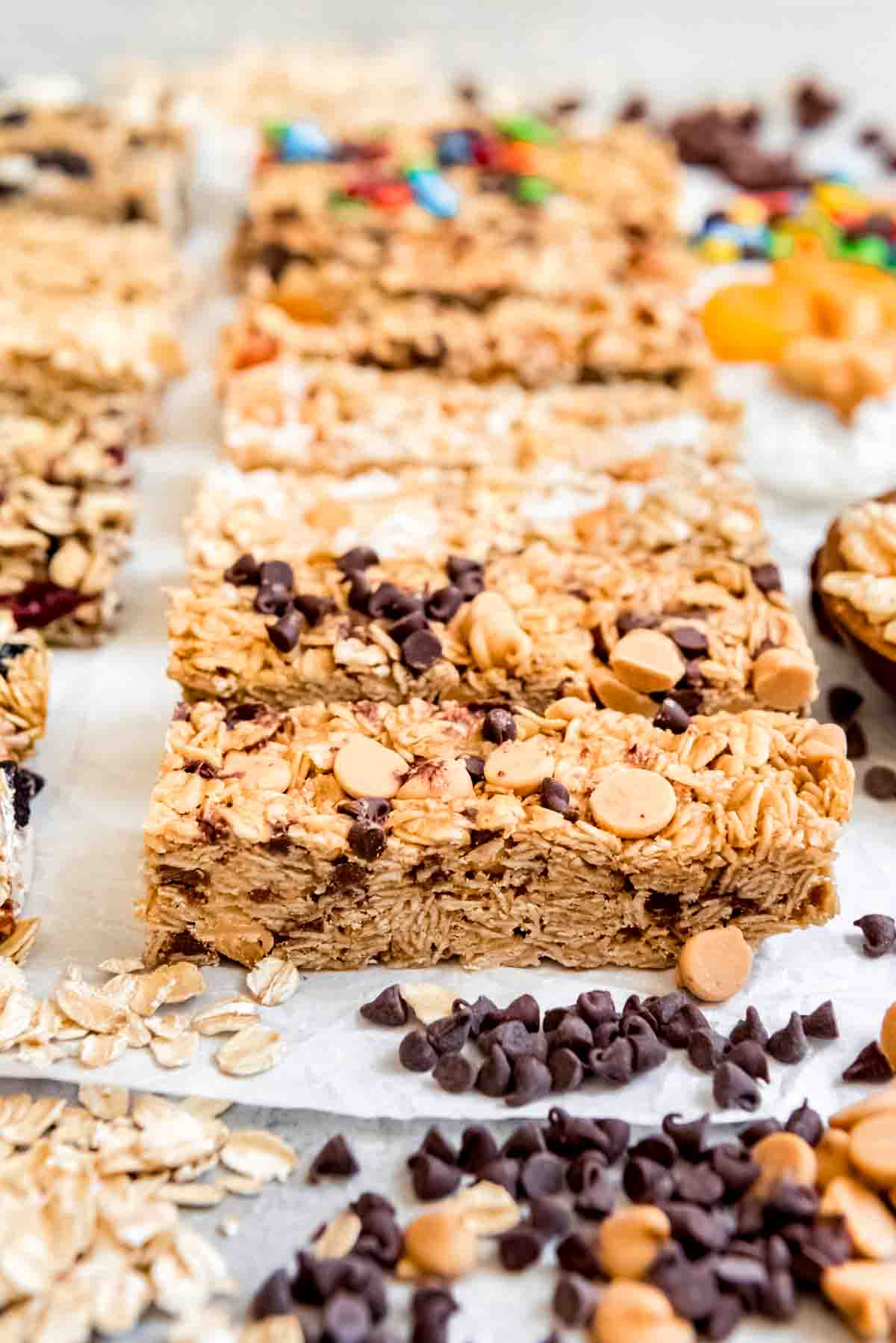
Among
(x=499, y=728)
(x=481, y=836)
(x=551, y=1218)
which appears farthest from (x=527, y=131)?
(x=551, y=1218)

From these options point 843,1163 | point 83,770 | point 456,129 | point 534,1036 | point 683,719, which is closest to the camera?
point 843,1163

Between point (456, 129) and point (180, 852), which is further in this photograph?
point (456, 129)

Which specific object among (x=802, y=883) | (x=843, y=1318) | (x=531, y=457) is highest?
(x=531, y=457)

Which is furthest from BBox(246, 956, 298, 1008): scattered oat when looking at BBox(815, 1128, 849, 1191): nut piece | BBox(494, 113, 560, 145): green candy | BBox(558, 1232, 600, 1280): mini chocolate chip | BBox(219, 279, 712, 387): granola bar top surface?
BBox(494, 113, 560, 145): green candy

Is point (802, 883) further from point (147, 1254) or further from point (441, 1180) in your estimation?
point (147, 1254)

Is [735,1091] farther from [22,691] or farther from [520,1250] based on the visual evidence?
[22,691]

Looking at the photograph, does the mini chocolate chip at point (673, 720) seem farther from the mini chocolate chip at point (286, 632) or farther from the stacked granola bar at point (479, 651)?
the mini chocolate chip at point (286, 632)

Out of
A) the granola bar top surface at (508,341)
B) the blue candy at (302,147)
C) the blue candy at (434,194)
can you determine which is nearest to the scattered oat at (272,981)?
the granola bar top surface at (508,341)

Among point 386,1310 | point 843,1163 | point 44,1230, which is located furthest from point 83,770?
point 843,1163
